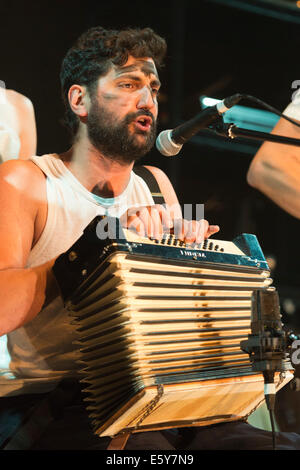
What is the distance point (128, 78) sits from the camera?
7.22 feet

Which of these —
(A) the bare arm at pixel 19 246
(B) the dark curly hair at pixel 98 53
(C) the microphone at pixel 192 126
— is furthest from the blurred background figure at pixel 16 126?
(C) the microphone at pixel 192 126

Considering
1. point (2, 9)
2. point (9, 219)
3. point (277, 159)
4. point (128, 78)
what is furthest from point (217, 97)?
point (9, 219)

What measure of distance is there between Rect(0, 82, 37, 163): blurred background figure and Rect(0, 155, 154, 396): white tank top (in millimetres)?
244

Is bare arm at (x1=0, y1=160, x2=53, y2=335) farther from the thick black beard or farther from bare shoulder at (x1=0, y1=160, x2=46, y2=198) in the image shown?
the thick black beard

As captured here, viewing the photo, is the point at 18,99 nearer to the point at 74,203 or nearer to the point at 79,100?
the point at 79,100

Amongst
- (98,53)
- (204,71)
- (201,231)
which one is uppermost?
(98,53)

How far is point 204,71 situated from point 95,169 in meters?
1.40

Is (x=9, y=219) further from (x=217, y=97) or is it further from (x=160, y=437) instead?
(x=217, y=97)

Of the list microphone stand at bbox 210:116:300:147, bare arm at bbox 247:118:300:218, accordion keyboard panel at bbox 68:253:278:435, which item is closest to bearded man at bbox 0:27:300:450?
accordion keyboard panel at bbox 68:253:278:435

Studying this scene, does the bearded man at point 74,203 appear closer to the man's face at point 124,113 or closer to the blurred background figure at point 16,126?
the man's face at point 124,113

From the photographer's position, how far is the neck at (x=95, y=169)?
220 centimetres

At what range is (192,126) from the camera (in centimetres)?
158

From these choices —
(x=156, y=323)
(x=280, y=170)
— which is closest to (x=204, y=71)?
(x=280, y=170)

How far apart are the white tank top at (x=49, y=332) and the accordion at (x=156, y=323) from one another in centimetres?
38
